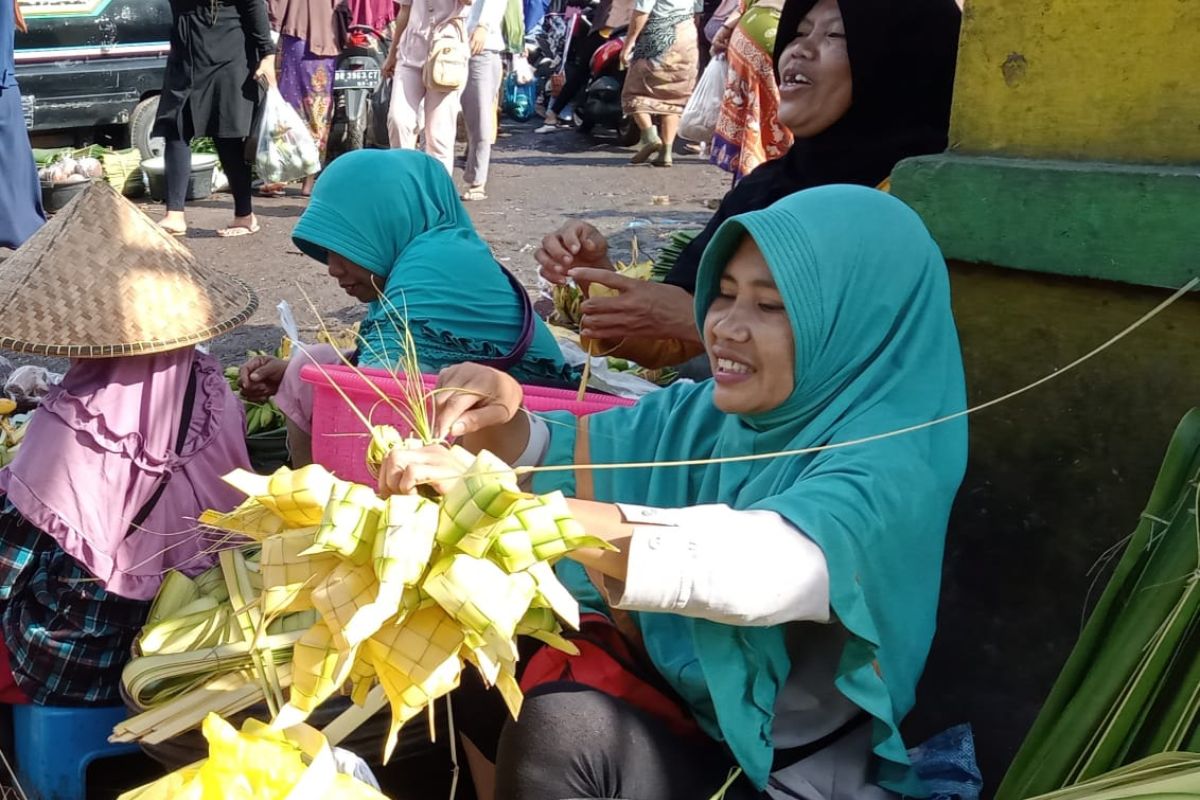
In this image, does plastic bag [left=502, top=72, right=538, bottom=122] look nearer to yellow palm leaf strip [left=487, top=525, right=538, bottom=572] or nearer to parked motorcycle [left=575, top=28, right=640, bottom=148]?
parked motorcycle [left=575, top=28, right=640, bottom=148]

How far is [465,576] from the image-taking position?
1515 millimetres

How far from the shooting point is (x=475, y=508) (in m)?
1.57

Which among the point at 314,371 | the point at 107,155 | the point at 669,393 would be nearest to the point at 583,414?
the point at 669,393


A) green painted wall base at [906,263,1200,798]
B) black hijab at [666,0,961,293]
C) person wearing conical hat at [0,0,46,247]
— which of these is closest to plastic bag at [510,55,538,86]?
person wearing conical hat at [0,0,46,247]

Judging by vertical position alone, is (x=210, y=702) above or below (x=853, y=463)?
below

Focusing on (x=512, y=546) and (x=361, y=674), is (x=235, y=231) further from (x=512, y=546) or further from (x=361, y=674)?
(x=512, y=546)

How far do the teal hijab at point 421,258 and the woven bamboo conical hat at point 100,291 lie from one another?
0.61m

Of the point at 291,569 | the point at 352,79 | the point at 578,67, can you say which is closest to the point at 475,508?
the point at 291,569

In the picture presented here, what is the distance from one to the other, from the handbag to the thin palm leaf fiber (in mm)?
6400

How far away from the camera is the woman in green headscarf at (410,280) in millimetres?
3305

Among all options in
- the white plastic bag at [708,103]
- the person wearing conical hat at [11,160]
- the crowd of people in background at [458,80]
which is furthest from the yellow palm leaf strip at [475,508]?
the white plastic bag at [708,103]

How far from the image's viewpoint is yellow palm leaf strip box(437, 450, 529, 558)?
61.4 inches

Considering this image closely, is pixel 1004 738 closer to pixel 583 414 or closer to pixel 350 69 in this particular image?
pixel 583 414

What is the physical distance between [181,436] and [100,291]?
1.26 ft
